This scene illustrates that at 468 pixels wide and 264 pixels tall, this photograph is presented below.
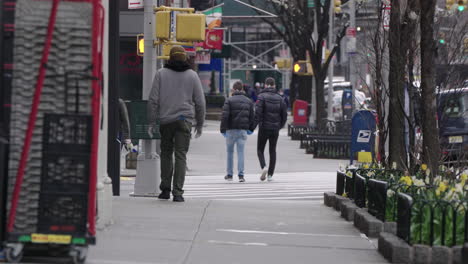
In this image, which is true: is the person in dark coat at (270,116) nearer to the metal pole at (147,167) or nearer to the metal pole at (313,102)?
the metal pole at (147,167)

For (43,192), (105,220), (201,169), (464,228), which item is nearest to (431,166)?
(464,228)

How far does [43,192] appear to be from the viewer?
749 cm

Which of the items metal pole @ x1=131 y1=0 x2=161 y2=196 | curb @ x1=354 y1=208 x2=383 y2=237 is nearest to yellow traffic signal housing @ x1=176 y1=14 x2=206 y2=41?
metal pole @ x1=131 y1=0 x2=161 y2=196

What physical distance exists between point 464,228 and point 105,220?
3.43 m

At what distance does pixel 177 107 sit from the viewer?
1290cm

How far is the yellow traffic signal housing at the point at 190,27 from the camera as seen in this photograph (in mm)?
16219

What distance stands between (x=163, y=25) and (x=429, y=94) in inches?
221

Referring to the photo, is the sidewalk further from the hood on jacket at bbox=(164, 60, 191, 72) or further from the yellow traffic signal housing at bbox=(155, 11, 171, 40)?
the yellow traffic signal housing at bbox=(155, 11, 171, 40)

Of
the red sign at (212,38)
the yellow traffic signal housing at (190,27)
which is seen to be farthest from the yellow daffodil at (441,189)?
the red sign at (212,38)

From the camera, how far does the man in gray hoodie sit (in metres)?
12.9

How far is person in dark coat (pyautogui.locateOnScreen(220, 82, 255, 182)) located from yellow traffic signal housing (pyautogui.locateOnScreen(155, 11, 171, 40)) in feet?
14.9

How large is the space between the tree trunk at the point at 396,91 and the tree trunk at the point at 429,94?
175cm

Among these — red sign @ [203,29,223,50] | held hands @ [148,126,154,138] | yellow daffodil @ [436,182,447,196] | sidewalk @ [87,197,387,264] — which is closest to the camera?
sidewalk @ [87,197,387,264]

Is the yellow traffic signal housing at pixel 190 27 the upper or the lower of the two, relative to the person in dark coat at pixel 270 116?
upper
